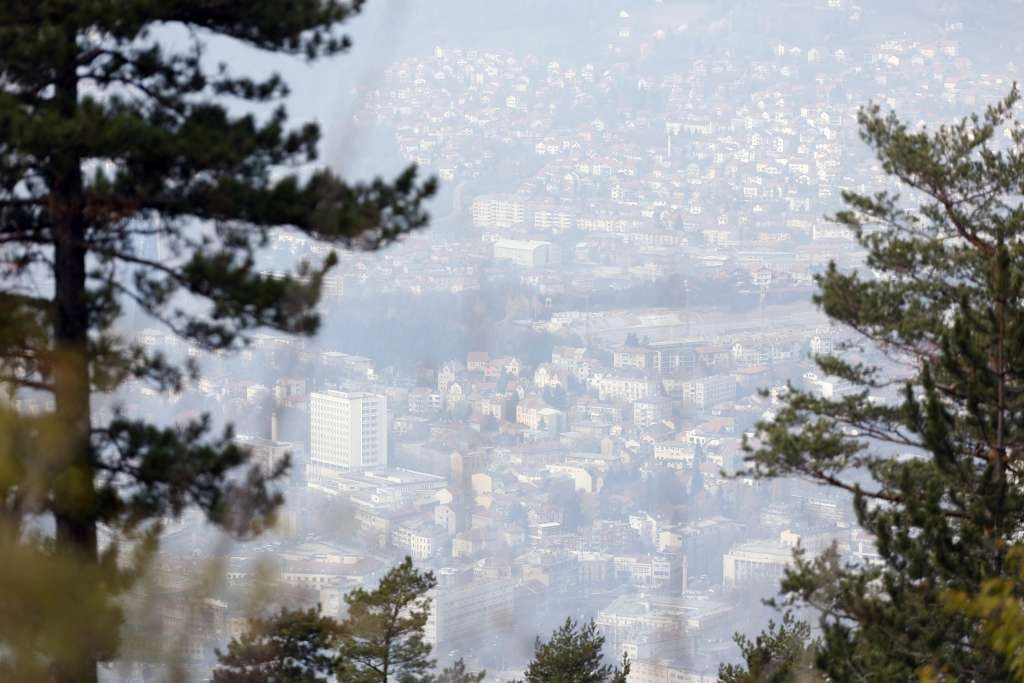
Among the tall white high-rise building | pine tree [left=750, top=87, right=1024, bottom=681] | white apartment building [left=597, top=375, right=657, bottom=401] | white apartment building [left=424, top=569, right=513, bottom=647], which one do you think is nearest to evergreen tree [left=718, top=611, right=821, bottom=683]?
pine tree [left=750, top=87, right=1024, bottom=681]

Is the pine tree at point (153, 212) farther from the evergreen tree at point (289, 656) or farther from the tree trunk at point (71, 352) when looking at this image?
the evergreen tree at point (289, 656)

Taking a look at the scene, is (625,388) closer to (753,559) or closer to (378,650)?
(753,559)

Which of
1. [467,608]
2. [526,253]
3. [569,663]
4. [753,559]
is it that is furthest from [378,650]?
[526,253]

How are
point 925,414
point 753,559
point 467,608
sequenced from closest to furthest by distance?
point 925,414 → point 467,608 → point 753,559

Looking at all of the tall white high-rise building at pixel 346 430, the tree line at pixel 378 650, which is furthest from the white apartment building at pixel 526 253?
the tree line at pixel 378 650

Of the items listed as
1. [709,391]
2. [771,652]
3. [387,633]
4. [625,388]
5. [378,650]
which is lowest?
[771,652]

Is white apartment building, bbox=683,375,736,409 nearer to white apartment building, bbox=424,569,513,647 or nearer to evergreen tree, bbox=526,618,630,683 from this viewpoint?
white apartment building, bbox=424,569,513,647
